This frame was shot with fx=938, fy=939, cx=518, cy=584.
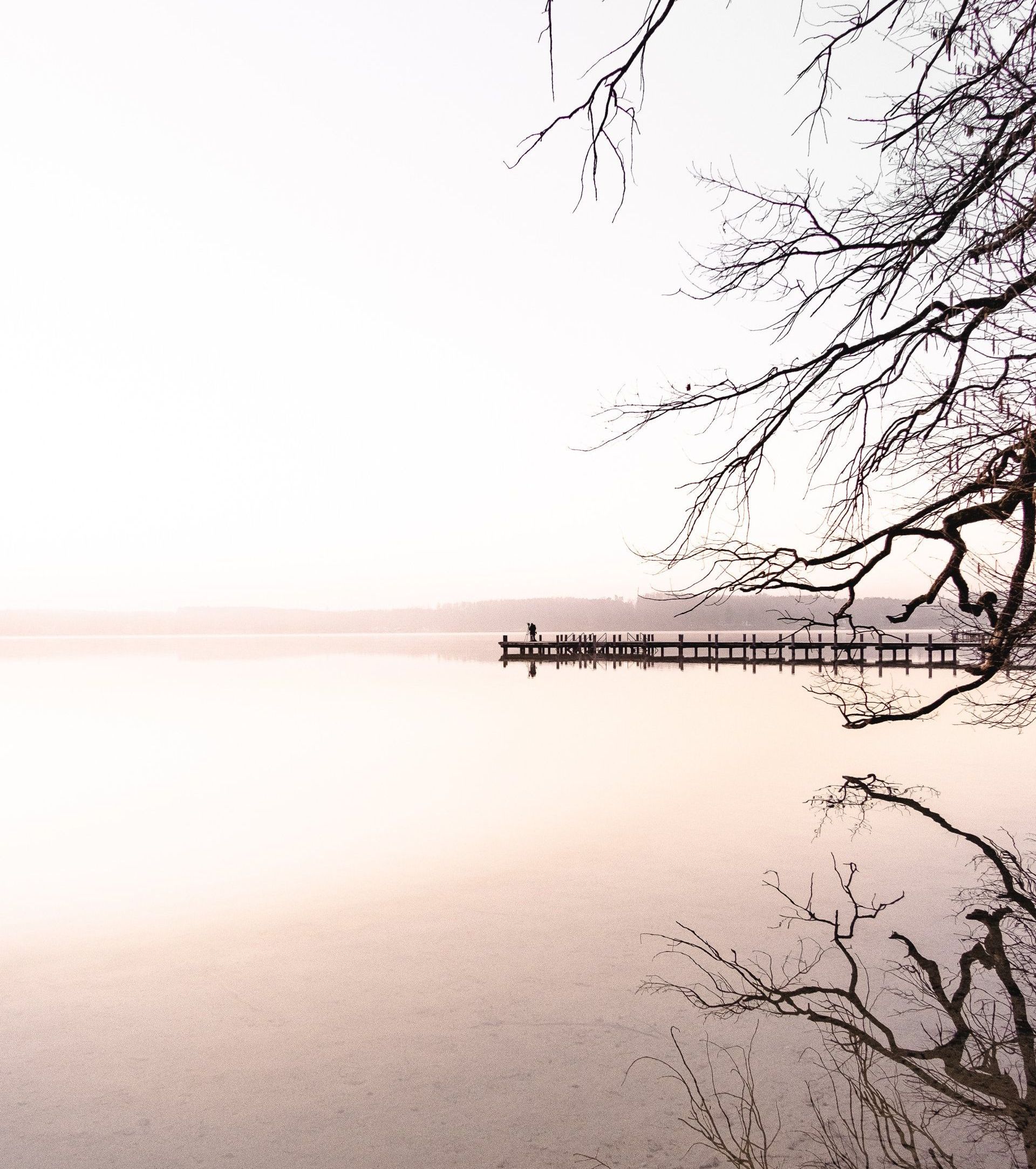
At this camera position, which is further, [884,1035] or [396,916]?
[396,916]

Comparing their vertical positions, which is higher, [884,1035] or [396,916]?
[884,1035]

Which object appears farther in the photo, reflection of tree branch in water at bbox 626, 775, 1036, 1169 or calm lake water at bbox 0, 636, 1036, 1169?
calm lake water at bbox 0, 636, 1036, 1169

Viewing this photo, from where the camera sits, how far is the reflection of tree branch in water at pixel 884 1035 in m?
4.53

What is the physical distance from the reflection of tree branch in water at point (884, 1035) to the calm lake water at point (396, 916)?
0.91 feet

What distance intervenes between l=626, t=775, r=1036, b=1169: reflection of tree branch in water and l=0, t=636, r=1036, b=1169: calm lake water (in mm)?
276

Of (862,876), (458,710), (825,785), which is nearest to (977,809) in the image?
(825,785)

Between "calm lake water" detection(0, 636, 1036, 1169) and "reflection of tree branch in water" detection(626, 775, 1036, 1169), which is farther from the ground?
"reflection of tree branch in water" detection(626, 775, 1036, 1169)

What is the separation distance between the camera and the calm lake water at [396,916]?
201 inches

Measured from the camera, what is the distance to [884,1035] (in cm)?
581

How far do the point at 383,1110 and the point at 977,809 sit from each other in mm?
11101

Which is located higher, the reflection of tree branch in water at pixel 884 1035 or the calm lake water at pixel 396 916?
the reflection of tree branch in water at pixel 884 1035

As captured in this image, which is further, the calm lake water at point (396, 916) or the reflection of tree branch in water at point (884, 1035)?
the calm lake water at point (396, 916)

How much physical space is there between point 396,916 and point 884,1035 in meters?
4.75

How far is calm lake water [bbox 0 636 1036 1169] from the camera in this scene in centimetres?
511
